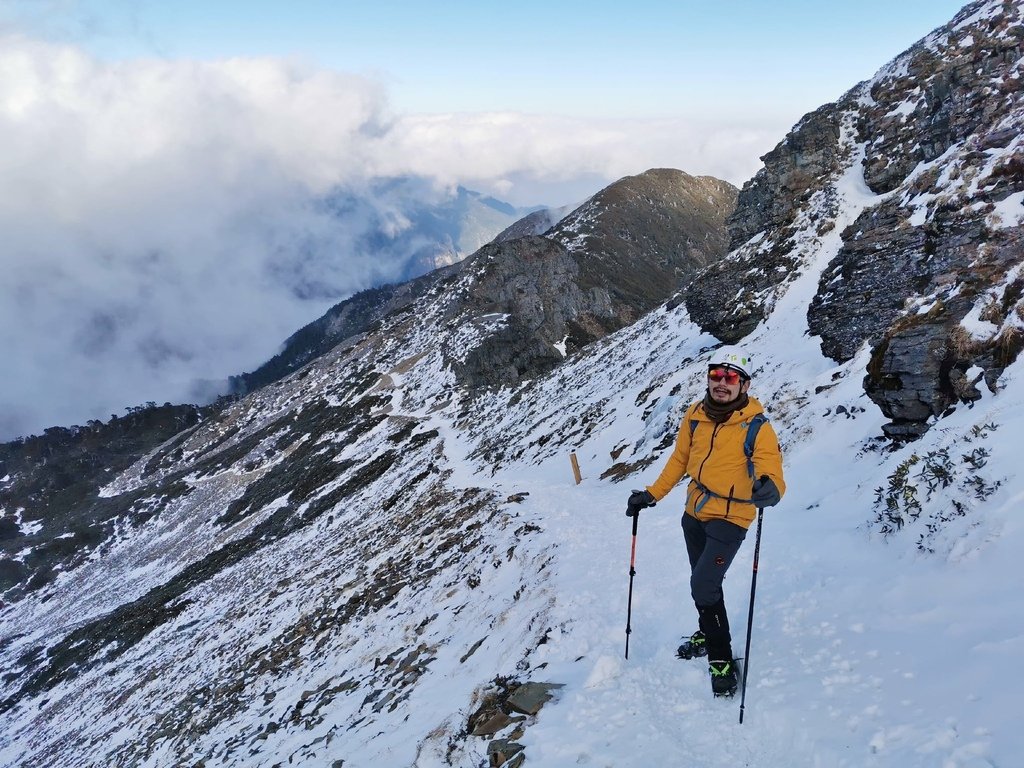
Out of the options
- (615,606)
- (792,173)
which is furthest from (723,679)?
(792,173)

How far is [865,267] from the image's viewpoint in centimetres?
2078

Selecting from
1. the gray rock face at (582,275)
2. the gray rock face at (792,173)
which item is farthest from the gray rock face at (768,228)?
the gray rock face at (582,275)

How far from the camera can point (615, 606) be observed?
31.2ft

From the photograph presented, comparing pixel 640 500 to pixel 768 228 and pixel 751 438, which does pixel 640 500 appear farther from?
pixel 768 228

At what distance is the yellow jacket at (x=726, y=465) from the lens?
19.3 ft

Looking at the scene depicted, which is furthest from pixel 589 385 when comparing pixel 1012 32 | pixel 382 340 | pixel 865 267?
pixel 382 340

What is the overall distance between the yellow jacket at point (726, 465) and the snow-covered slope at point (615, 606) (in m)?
2.05

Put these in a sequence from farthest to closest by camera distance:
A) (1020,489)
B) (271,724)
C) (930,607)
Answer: (271,724) → (1020,489) → (930,607)

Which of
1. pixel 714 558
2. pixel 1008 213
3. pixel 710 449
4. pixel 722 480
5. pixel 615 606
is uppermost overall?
pixel 1008 213

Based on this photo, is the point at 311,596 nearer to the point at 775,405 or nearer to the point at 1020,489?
the point at 775,405

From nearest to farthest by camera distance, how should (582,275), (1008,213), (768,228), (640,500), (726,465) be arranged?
(726,465) < (640,500) < (1008,213) < (768,228) < (582,275)

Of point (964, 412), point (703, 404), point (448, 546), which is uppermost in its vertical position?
point (703, 404)

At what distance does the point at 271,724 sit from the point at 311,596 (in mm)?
11234

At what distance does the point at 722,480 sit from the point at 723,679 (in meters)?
2.29
